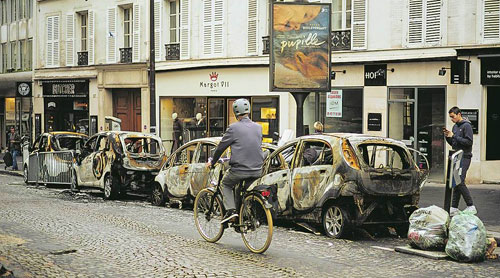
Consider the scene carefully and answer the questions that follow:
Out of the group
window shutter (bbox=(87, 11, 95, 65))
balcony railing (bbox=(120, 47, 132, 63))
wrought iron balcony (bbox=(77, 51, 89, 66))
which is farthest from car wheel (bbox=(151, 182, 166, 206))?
wrought iron balcony (bbox=(77, 51, 89, 66))

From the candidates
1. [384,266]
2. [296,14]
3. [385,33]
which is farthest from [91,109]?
[384,266]

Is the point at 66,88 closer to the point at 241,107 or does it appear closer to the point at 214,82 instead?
the point at 214,82

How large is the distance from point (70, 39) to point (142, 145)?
19.5m

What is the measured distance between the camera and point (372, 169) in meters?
11.7

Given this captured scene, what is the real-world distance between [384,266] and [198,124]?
20.8 meters

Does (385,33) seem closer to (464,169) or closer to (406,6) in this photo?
(406,6)

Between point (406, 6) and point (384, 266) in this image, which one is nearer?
point (384, 266)

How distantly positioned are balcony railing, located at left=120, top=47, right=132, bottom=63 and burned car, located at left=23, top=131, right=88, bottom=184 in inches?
349

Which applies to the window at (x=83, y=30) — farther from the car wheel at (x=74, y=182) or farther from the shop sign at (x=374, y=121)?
the shop sign at (x=374, y=121)

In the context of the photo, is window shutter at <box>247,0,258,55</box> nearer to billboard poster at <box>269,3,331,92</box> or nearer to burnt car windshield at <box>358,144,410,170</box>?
billboard poster at <box>269,3,331,92</box>

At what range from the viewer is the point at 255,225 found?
9703 millimetres

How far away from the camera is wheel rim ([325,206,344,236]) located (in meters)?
11.8

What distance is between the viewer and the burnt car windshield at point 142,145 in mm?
19406

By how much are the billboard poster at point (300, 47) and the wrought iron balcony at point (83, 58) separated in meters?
20.2
